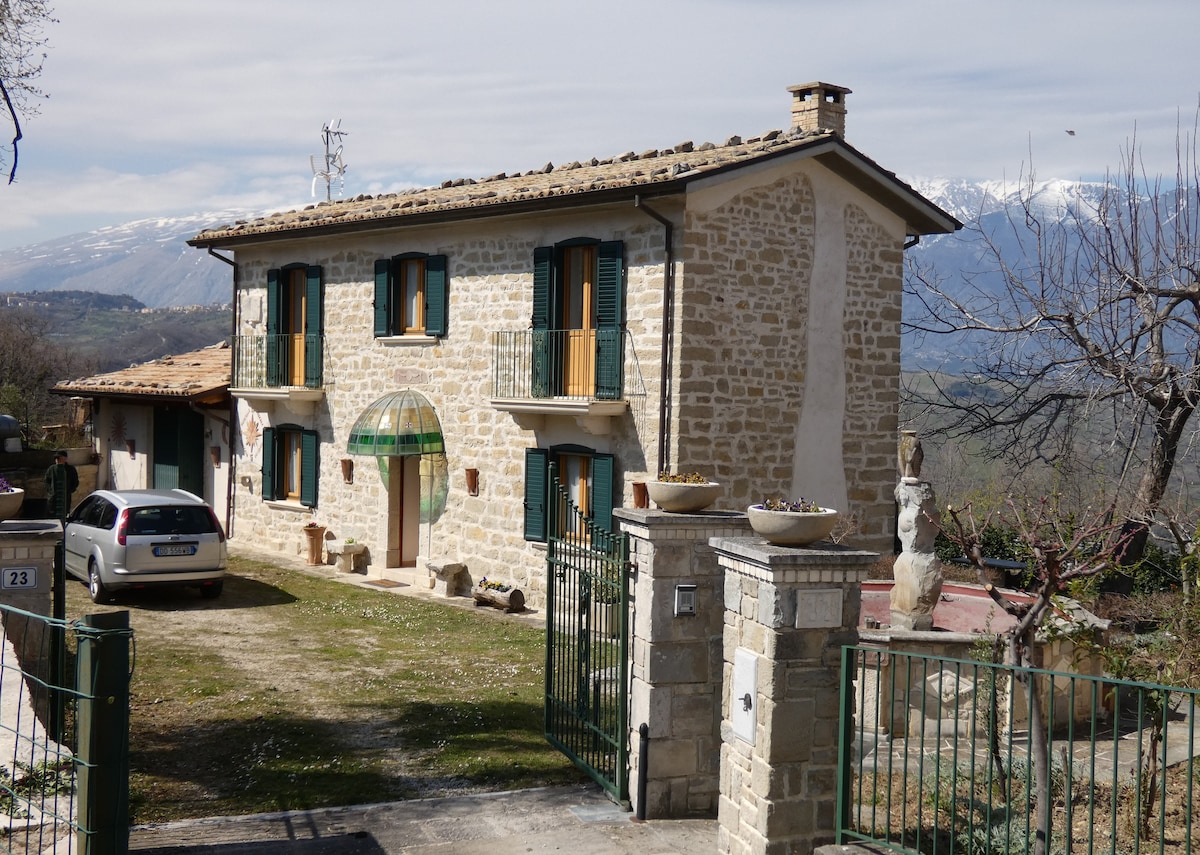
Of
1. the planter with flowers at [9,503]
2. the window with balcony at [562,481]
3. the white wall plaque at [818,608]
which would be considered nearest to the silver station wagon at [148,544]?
the window with balcony at [562,481]

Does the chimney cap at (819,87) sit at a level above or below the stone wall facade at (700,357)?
above

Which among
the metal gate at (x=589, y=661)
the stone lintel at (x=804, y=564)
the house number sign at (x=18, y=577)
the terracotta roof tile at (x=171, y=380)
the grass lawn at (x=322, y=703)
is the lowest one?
the grass lawn at (x=322, y=703)

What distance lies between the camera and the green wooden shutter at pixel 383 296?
61.2ft

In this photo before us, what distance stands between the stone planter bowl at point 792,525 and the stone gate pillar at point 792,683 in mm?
66

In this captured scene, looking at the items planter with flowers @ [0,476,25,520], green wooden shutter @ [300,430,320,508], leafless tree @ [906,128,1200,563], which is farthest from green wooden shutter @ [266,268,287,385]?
planter with flowers @ [0,476,25,520]

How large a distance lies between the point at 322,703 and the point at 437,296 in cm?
856

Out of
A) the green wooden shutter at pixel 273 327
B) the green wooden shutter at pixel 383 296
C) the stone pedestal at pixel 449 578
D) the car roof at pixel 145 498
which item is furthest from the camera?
the green wooden shutter at pixel 273 327

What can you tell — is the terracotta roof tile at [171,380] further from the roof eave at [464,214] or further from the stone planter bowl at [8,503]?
the stone planter bowl at [8,503]

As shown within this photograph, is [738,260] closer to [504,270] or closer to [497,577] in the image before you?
[504,270]

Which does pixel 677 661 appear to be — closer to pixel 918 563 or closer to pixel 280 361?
pixel 918 563

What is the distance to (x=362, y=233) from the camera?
19.0 meters

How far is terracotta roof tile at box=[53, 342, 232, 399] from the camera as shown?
22.5 m

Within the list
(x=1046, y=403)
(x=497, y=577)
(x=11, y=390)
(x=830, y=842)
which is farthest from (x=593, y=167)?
(x=11, y=390)

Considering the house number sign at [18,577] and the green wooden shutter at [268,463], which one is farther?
the green wooden shutter at [268,463]
